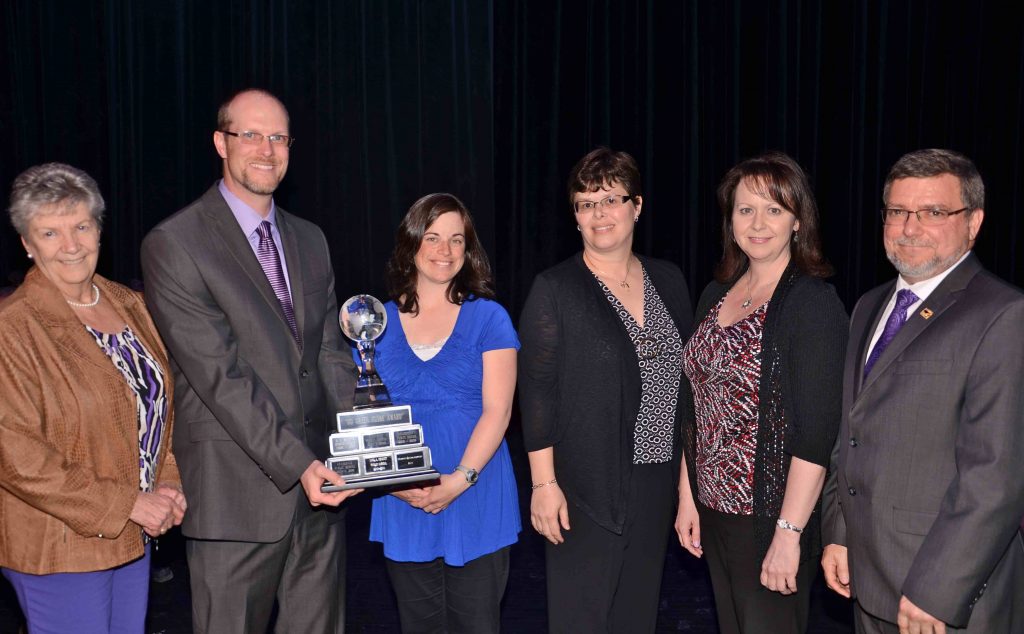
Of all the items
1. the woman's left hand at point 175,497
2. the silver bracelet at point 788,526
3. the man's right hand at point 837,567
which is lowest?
the man's right hand at point 837,567

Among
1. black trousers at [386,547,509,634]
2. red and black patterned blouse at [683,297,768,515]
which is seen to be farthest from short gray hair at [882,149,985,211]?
black trousers at [386,547,509,634]

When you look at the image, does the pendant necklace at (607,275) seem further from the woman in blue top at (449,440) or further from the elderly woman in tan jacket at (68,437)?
the elderly woman in tan jacket at (68,437)

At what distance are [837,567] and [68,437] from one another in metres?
2.00

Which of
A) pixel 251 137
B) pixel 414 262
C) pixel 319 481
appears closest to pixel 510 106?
pixel 414 262

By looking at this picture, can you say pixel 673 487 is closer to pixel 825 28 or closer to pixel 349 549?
pixel 349 549

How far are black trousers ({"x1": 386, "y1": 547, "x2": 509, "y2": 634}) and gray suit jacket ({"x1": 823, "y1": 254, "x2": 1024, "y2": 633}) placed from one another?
1023mm

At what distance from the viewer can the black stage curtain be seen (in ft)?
21.6

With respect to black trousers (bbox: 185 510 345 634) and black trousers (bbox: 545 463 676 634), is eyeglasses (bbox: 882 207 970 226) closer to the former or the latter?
black trousers (bbox: 545 463 676 634)

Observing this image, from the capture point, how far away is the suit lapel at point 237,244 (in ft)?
8.06

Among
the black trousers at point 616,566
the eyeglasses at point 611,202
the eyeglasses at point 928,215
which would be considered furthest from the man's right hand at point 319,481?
the eyeglasses at point 928,215

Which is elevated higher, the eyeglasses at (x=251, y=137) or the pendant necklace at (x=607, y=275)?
the eyeglasses at (x=251, y=137)

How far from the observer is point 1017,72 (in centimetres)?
645

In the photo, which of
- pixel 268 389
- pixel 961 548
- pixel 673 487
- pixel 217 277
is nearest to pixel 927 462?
pixel 961 548

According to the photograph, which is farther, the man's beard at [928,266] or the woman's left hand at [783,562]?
the woman's left hand at [783,562]
